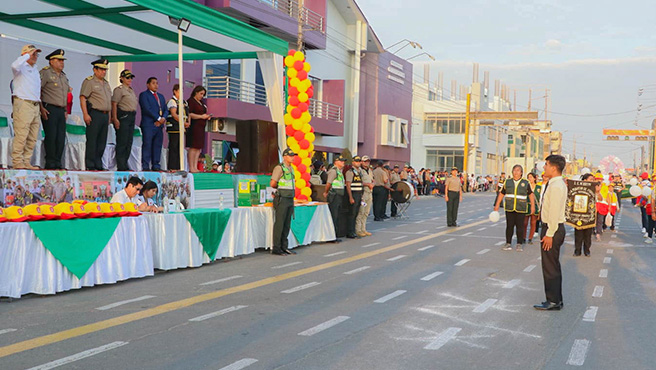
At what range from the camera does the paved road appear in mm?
5410

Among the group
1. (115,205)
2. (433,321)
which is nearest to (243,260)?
(115,205)

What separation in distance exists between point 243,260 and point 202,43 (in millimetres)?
5307

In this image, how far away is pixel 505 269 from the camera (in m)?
11.1

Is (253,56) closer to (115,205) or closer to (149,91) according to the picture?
(149,91)

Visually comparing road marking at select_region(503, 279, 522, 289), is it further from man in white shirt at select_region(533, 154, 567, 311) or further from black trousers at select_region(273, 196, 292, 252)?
black trousers at select_region(273, 196, 292, 252)

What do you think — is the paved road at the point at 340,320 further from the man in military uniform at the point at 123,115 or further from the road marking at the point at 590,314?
the man in military uniform at the point at 123,115

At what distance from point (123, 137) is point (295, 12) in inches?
879

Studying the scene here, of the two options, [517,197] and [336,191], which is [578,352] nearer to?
[517,197]

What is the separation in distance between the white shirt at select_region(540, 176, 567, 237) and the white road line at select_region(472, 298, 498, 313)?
1.13 metres

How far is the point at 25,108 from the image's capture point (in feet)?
31.6

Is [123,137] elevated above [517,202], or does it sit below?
above

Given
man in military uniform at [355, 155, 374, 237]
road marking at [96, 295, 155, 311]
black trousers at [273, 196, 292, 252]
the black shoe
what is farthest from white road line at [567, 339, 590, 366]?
man in military uniform at [355, 155, 374, 237]

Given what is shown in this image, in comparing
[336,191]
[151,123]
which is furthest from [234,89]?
[151,123]

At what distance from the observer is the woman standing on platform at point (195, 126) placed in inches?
523
